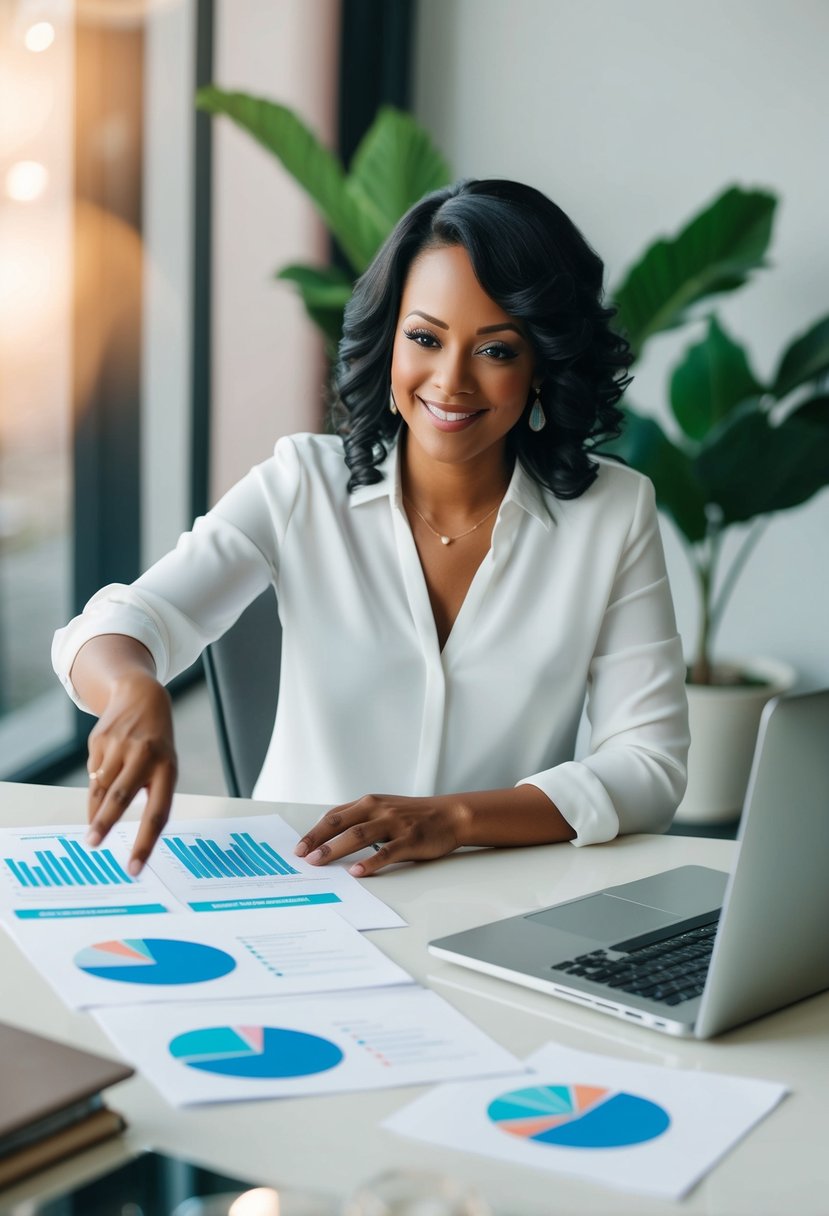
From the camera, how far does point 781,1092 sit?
36.9 inches

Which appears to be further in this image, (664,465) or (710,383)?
(710,383)

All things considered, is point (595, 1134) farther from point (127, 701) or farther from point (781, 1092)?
point (127, 701)

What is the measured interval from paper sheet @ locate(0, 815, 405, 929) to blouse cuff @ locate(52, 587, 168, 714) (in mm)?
187

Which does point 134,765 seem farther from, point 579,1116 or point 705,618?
point 705,618

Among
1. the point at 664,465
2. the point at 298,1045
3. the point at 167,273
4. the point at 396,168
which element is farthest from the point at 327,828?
the point at 167,273

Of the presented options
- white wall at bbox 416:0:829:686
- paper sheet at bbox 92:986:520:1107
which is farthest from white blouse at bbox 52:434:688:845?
white wall at bbox 416:0:829:686

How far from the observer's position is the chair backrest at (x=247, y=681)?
179cm

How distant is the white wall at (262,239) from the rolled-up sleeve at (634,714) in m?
2.72

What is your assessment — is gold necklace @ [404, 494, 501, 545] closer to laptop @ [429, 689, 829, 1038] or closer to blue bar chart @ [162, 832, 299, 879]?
blue bar chart @ [162, 832, 299, 879]

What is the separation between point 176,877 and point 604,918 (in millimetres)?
397

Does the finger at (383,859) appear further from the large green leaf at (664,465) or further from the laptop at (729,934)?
the large green leaf at (664,465)

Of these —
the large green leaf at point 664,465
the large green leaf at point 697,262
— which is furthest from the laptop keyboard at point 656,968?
the large green leaf at point 697,262

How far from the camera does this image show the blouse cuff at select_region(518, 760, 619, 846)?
57.7 inches

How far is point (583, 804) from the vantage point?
148cm
